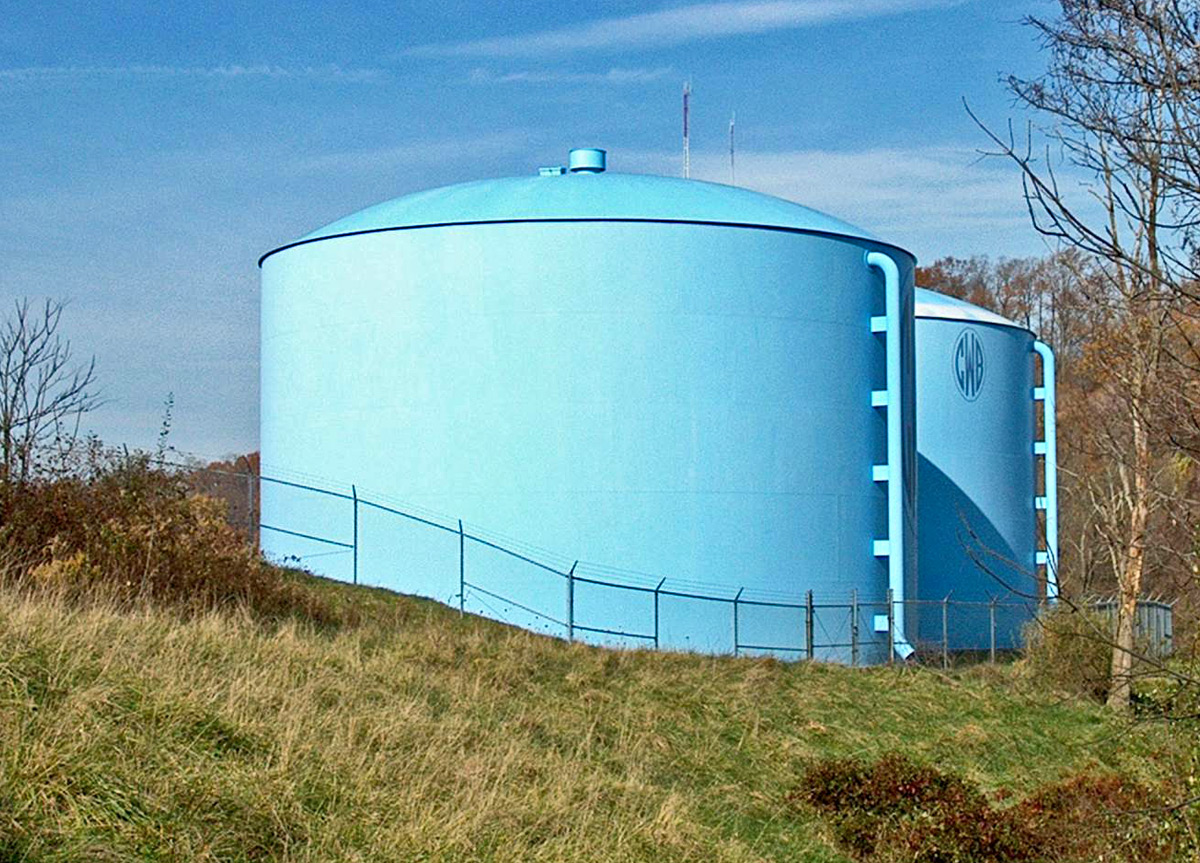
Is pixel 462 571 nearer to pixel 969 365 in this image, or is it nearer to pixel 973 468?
pixel 973 468

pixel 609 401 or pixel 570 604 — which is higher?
pixel 609 401

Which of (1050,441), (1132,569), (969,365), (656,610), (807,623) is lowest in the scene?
(807,623)

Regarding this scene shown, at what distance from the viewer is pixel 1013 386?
33.0 metres

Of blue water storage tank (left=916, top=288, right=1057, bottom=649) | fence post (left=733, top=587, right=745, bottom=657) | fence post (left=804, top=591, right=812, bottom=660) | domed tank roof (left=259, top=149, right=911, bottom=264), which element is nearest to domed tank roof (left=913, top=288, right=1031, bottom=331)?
blue water storage tank (left=916, top=288, right=1057, bottom=649)

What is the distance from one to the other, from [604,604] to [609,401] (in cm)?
297

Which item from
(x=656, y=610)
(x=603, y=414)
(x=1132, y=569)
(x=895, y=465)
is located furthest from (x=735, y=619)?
(x=1132, y=569)

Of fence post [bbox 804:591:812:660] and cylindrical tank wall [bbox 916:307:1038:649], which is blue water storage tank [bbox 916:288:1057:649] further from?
fence post [bbox 804:591:812:660]

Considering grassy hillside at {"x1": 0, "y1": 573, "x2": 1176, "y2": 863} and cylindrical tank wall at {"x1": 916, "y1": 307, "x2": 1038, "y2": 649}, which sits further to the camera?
cylindrical tank wall at {"x1": 916, "y1": 307, "x2": 1038, "y2": 649}

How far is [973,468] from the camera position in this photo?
3162 cm

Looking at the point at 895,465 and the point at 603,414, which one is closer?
the point at 603,414

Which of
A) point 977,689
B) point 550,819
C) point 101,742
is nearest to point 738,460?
point 977,689

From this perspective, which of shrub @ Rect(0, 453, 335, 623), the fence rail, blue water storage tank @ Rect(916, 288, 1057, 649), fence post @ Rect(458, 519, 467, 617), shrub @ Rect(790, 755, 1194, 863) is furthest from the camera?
blue water storage tank @ Rect(916, 288, 1057, 649)

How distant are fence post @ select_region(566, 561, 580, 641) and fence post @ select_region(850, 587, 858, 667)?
4.55 m

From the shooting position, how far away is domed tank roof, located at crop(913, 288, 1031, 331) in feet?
104
